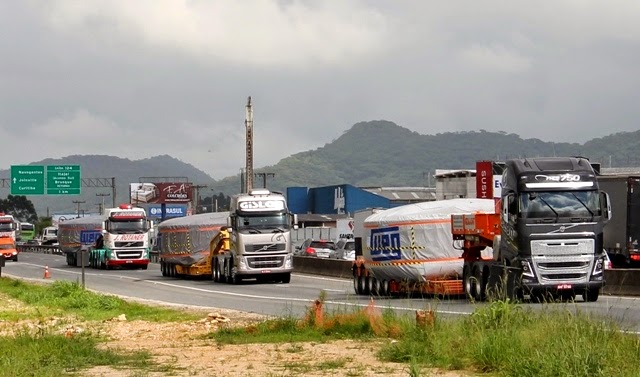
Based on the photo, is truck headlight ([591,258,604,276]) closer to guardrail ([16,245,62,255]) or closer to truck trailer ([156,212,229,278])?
truck trailer ([156,212,229,278])

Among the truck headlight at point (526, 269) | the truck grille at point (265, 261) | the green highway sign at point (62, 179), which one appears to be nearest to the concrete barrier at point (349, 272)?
the truck grille at point (265, 261)

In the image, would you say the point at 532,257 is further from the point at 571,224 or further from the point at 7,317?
the point at 7,317

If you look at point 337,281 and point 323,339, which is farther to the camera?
point 337,281

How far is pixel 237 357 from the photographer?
16.4 m

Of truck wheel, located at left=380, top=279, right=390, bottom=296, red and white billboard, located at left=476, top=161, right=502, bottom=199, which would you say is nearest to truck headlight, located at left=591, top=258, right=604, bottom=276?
truck wheel, located at left=380, top=279, right=390, bottom=296

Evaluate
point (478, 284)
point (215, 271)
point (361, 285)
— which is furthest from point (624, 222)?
point (478, 284)

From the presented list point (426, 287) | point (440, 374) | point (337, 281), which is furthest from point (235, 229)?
point (440, 374)

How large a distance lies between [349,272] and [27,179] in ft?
191

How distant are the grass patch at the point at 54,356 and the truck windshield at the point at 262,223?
27047 millimetres

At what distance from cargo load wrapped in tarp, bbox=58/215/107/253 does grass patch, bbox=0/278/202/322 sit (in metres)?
38.7

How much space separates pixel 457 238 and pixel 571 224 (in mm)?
4613

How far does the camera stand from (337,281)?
48906mm

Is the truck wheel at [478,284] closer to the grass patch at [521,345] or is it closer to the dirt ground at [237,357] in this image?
the dirt ground at [237,357]

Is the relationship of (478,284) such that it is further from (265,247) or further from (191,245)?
(191,245)
